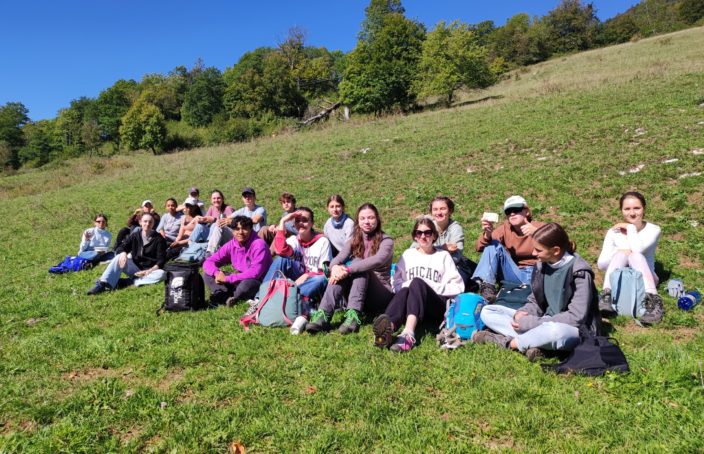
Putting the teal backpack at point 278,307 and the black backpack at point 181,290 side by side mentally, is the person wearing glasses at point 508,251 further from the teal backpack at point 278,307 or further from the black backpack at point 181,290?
the black backpack at point 181,290

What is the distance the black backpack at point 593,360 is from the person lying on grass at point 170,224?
9488 millimetres

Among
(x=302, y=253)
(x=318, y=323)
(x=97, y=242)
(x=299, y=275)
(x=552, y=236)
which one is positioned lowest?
(x=318, y=323)

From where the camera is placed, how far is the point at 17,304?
7.44 m

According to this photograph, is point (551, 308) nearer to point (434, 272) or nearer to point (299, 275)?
point (434, 272)

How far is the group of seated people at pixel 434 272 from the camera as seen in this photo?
4375mm

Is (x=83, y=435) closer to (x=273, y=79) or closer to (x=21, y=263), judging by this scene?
(x=21, y=263)

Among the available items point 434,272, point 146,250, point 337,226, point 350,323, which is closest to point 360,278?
point 350,323

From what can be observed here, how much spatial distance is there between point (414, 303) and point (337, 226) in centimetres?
243

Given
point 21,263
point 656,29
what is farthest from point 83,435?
point 656,29

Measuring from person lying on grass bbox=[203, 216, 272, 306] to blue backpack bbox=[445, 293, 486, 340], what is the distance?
3251mm

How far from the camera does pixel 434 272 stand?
5398 millimetres

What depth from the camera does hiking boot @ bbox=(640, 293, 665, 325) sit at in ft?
16.0

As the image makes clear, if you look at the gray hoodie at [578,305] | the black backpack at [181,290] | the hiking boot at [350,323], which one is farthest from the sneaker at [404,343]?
the black backpack at [181,290]

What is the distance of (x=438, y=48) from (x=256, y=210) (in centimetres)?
3318
